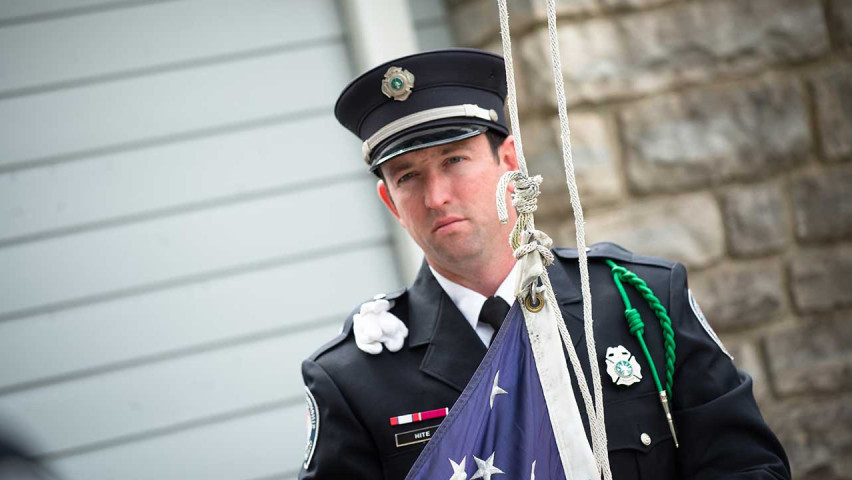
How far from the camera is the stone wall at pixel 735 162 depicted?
2824 mm

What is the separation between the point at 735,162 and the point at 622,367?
130 cm

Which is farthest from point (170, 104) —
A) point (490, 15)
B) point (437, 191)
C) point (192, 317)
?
point (437, 191)

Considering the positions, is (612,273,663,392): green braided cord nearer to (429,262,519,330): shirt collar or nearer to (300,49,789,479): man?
(300,49,789,479): man

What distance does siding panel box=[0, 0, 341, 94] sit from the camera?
303 cm

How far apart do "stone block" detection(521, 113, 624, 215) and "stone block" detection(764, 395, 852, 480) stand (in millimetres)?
918

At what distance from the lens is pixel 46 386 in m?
3.01

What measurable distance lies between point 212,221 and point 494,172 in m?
1.47

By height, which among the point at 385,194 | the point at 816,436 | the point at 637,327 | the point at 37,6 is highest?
the point at 37,6

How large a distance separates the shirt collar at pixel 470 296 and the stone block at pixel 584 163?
883mm

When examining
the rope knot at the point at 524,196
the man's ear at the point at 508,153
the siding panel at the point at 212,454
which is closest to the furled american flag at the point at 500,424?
the rope knot at the point at 524,196

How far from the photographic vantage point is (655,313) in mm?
1920

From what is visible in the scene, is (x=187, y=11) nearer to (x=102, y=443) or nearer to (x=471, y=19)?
(x=471, y=19)

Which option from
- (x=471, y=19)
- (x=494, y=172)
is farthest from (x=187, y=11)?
(x=494, y=172)

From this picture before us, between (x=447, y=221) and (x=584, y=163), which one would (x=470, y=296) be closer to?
(x=447, y=221)
